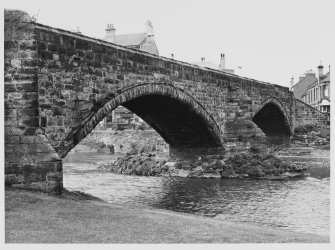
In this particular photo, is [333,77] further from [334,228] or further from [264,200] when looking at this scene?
[264,200]

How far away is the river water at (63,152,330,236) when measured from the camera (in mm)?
13617

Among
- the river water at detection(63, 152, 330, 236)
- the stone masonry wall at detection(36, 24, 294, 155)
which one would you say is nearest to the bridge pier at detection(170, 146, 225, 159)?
the river water at detection(63, 152, 330, 236)

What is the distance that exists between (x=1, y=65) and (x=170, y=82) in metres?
11.2

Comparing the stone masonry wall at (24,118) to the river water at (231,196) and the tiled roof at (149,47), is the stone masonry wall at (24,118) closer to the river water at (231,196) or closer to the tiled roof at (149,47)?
the river water at (231,196)

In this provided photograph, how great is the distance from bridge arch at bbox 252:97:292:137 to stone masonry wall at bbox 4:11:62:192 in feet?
78.2

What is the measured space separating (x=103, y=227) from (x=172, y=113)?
14753 mm

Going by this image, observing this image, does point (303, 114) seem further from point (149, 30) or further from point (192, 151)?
point (149, 30)

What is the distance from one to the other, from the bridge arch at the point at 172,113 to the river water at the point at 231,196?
292cm

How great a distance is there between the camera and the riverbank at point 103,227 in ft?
25.2

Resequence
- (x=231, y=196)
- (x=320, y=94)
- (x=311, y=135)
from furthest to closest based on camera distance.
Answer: (x=320, y=94) → (x=311, y=135) → (x=231, y=196)

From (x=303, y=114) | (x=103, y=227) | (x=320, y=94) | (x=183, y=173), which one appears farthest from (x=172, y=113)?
(x=320, y=94)

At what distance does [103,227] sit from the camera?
27.7 feet

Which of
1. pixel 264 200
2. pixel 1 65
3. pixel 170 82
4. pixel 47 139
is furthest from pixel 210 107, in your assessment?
pixel 1 65

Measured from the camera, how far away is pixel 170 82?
65.7 ft
